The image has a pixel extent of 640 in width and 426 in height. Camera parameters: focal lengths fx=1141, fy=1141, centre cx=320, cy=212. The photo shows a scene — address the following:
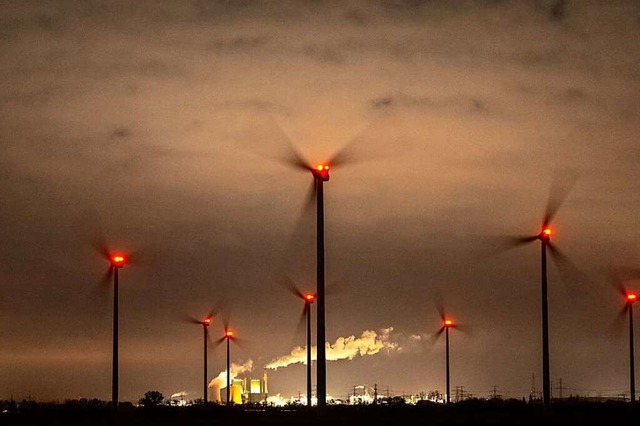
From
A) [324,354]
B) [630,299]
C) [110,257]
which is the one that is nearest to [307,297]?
[630,299]

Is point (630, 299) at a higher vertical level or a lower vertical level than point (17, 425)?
higher

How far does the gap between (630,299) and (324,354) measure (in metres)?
66.7

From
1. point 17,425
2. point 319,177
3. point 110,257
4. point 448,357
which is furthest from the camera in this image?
point 448,357

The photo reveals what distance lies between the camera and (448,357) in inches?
4993

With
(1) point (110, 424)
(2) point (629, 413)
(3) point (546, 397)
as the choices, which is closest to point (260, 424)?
(1) point (110, 424)

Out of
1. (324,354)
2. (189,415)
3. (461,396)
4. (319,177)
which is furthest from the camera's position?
(461,396)

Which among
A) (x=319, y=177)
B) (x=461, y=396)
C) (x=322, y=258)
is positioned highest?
A: (x=319, y=177)

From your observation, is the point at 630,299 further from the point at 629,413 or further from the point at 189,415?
the point at 189,415

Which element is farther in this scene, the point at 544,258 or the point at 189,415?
the point at 189,415

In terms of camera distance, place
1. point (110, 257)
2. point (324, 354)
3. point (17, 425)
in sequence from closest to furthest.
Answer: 1. point (324, 354)
2. point (17, 425)
3. point (110, 257)

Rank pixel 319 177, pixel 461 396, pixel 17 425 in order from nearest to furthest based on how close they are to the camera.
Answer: pixel 319 177, pixel 17 425, pixel 461 396

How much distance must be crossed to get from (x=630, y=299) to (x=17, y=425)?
2688 inches

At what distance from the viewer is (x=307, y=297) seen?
111000 mm

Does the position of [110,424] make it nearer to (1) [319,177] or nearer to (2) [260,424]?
(2) [260,424]
